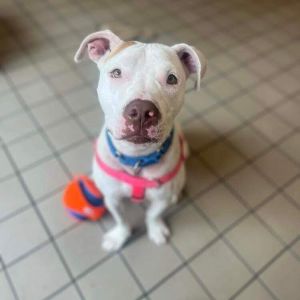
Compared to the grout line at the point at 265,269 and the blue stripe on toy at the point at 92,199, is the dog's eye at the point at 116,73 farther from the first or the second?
the grout line at the point at 265,269

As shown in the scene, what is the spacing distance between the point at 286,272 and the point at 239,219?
14.0 inches

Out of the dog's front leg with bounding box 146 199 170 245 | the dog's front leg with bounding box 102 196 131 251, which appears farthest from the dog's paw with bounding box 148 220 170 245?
the dog's front leg with bounding box 102 196 131 251

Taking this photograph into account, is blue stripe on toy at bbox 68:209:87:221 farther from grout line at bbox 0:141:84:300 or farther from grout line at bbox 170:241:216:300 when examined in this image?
grout line at bbox 170:241:216:300

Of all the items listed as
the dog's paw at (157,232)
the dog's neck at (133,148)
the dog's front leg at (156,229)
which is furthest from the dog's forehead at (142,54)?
the dog's paw at (157,232)

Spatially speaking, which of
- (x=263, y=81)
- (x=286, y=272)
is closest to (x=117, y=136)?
(x=286, y=272)

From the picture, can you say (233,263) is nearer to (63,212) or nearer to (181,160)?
(181,160)

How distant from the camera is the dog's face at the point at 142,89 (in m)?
0.98

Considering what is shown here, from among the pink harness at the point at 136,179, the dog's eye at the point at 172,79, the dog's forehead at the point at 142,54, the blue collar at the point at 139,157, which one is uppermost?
the dog's forehead at the point at 142,54

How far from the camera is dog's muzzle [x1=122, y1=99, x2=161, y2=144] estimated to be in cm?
96

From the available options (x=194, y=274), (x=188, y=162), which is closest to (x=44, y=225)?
(x=194, y=274)

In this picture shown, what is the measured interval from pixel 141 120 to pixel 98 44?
45 centimetres

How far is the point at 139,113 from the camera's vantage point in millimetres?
963

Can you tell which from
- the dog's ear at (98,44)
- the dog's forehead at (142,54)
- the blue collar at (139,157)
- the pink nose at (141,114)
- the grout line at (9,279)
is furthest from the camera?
the grout line at (9,279)

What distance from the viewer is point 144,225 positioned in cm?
183
